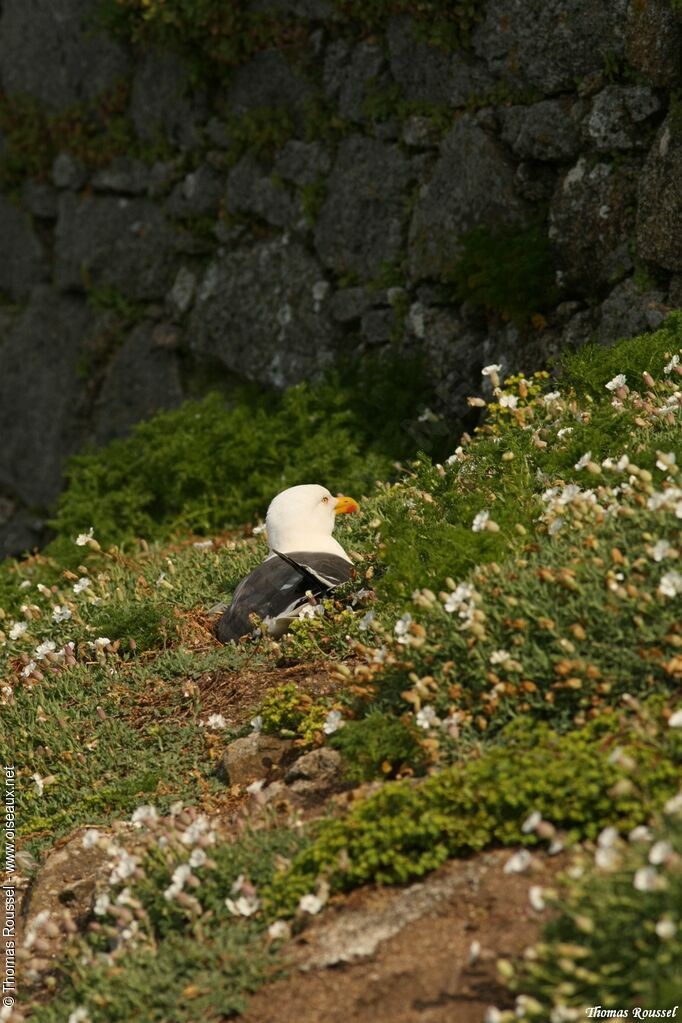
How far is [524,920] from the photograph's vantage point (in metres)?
3.62

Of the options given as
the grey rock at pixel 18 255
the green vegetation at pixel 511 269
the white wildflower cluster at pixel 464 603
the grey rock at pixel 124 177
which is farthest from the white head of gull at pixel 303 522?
the grey rock at pixel 18 255

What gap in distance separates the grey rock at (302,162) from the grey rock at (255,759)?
19.1ft

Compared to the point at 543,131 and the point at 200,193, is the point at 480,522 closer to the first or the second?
the point at 543,131

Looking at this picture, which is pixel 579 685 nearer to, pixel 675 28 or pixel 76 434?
pixel 675 28

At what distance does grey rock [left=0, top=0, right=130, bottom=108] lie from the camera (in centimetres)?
1184

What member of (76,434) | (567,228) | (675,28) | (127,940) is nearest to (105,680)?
(127,940)

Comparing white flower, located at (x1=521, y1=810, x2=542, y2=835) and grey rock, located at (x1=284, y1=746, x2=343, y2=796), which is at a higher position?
grey rock, located at (x1=284, y1=746, x2=343, y2=796)

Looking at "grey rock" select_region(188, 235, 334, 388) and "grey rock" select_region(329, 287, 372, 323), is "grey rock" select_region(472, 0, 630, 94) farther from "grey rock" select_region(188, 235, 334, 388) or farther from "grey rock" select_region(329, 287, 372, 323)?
"grey rock" select_region(188, 235, 334, 388)

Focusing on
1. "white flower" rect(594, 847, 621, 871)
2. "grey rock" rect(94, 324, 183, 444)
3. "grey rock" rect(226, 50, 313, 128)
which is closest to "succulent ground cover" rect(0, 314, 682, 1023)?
"white flower" rect(594, 847, 621, 871)

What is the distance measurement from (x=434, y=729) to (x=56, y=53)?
9803 mm

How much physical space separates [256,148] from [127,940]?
738 cm

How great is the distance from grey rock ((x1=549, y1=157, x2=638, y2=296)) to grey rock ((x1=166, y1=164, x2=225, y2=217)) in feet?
11.7

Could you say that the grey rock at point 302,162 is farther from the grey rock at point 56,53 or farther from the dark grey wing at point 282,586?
the dark grey wing at point 282,586

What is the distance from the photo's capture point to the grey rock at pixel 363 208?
30.3ft
